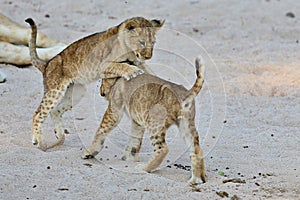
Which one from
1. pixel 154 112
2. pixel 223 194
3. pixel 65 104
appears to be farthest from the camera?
pixel 65 104

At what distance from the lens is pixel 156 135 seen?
4.65m

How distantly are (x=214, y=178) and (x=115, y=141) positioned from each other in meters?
1.23

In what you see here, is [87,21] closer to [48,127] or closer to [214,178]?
[48,127]

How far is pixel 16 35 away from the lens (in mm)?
7922

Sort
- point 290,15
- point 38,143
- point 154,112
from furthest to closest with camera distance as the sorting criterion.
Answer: point 290,15 → point 38,143 → point 154,112

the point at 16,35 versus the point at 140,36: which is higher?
the point at 140,36

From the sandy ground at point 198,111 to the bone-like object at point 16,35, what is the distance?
367 mm

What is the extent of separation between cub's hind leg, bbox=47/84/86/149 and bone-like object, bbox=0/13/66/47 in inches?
93.5

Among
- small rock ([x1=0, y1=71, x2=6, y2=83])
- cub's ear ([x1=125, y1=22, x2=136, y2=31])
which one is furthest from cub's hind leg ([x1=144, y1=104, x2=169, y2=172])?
small rock ([x1=0, y1=71, x2=6, y2=83])

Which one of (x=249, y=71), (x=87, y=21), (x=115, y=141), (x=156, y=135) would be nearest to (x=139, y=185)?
(x=156, y=135)

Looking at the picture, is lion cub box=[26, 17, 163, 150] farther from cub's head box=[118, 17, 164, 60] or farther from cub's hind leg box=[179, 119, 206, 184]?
cub's hind leg box=[179, 119, 206, 184]

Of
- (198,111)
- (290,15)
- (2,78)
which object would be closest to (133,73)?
(198,111)

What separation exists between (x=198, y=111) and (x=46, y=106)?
1.60 metres

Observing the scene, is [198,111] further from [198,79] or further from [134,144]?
[198,79]
